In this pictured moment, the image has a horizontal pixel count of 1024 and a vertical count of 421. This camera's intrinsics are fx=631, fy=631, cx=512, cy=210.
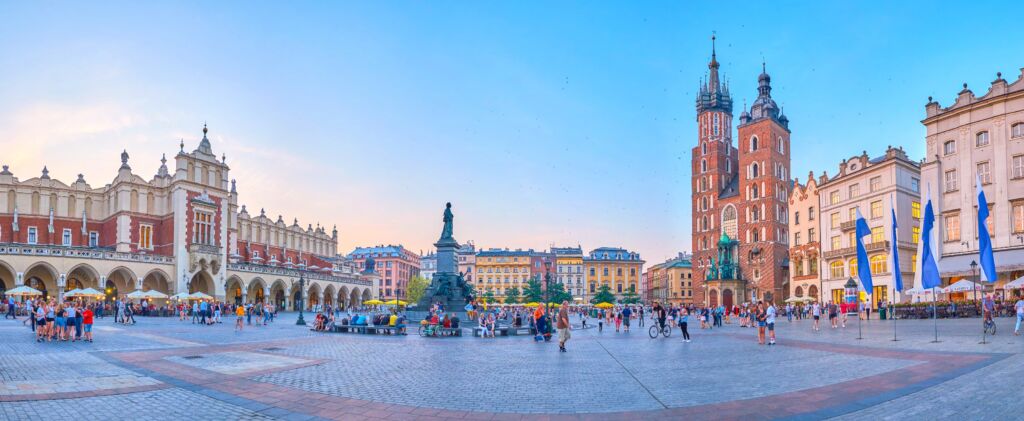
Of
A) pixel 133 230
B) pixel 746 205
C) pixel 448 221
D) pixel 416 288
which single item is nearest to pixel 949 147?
pixel 448 221

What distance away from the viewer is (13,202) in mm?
55125

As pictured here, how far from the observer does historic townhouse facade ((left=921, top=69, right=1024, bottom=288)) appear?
122 feet

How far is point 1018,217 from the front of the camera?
37.2 meters

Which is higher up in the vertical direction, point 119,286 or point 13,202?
point 13,202

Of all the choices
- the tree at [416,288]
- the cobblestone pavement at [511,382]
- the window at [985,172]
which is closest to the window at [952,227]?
the window at [985,172]

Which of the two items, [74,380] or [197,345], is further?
[197,345]

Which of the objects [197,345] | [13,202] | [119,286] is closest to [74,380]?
[197,345]

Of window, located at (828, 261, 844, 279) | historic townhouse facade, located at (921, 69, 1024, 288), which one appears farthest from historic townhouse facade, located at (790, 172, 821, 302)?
historic townhouse facade, located at (921, 69, 1024, 288)

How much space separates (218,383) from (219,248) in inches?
2103

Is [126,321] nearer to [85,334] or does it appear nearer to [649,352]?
[85,334]

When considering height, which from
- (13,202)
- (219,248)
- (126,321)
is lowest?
(126,321)

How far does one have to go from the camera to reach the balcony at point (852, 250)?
5094 centimetres

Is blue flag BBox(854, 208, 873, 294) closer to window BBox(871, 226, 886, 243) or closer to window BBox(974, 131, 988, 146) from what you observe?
window BBox(974, 131, 988, 146)

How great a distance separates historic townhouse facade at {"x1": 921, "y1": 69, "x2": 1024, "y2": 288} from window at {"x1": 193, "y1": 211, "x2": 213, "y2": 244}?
Answer: 5922 cm
